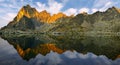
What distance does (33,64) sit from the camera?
2502 inches

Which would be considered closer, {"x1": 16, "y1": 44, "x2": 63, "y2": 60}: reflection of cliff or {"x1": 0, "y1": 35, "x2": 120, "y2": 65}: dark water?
{"x1": 0, "y1": 35, "x2": 120, "y2": 65}: dark water

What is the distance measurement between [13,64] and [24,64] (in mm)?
3480

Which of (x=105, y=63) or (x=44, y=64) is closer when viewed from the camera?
(x=44, y=64)

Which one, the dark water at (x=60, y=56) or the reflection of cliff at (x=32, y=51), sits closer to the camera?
the dark water at (x=60, y=56)

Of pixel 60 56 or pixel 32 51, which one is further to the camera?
pixel 32 51

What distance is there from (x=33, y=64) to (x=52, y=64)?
6.20 m

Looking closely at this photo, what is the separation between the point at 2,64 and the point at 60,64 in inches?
721

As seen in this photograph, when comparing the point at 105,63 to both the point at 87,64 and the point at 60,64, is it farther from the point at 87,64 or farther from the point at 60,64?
the point at 60,64

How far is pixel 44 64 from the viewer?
63.1 m

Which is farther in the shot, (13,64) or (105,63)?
(105,63)

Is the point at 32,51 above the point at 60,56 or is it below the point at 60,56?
above

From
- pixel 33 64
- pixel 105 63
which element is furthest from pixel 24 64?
pixel 105 63

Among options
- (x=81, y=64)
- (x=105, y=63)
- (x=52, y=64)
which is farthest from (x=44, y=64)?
(x=105, y=63)

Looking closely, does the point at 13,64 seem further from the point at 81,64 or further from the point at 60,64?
the point at 81,64
